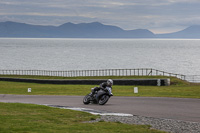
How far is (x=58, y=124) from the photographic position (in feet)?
45.7

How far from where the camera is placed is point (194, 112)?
18.1 meters

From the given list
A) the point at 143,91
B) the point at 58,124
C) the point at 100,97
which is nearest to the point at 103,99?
the point at 100,97

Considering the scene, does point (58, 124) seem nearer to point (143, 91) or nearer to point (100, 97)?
point (100, 97)

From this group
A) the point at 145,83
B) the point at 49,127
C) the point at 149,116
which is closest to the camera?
the point at 49,127

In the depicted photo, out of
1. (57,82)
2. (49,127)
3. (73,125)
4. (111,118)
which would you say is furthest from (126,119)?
(57,82)

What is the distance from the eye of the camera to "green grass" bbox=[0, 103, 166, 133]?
40.7 ft

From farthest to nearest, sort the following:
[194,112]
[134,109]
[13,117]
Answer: [134,109] < [194,112] < [13,117]

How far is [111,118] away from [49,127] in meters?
3.59

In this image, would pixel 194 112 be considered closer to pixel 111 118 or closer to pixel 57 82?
pixel 111 118

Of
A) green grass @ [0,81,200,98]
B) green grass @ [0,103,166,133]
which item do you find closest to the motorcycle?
green grass @ [0,103,166,133]

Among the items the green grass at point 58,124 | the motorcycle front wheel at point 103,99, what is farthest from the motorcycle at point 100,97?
the green grass at point 58,124

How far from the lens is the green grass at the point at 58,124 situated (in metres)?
12.4

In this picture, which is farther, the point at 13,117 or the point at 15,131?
the point at 13,117

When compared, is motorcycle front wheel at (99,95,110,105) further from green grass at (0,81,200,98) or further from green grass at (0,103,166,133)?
green grass at (0,81,200,98)
